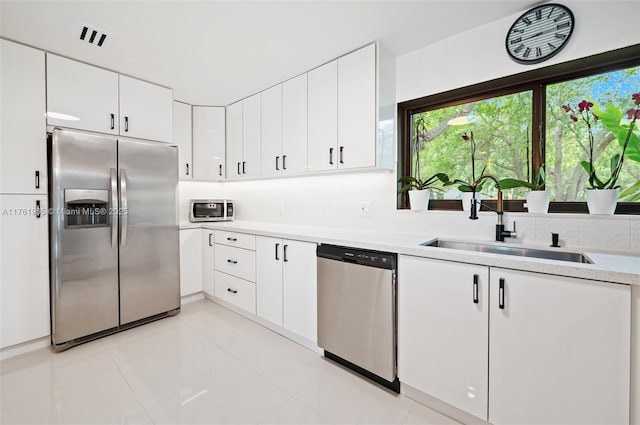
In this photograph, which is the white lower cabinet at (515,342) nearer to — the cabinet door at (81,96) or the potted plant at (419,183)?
the potted plant at (419,183)

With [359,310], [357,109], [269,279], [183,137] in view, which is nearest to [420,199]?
[357,109]

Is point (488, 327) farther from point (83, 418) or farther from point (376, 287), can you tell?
point (83, 418)

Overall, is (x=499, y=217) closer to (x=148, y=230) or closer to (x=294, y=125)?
(x=294, y=125)

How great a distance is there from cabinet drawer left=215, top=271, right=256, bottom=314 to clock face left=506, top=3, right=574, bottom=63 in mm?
2655

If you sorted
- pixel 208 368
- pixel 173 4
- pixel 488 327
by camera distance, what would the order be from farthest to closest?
1. pixel 208 368
2. pixel 173 4
3. pixel 488 327

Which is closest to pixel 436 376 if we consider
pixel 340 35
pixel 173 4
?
pixel 340 35

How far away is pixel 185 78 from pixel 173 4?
1.05 meters

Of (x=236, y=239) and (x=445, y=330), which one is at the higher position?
(x=236, y=239)

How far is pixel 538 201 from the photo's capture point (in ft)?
5.33

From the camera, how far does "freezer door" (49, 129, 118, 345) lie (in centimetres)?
209

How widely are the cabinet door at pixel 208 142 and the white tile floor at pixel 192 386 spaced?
1.87 metres

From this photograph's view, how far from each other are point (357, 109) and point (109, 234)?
2.30 meters

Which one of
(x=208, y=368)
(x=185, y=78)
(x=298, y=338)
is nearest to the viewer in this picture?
(x=208, y=368)

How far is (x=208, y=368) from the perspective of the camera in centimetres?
191
